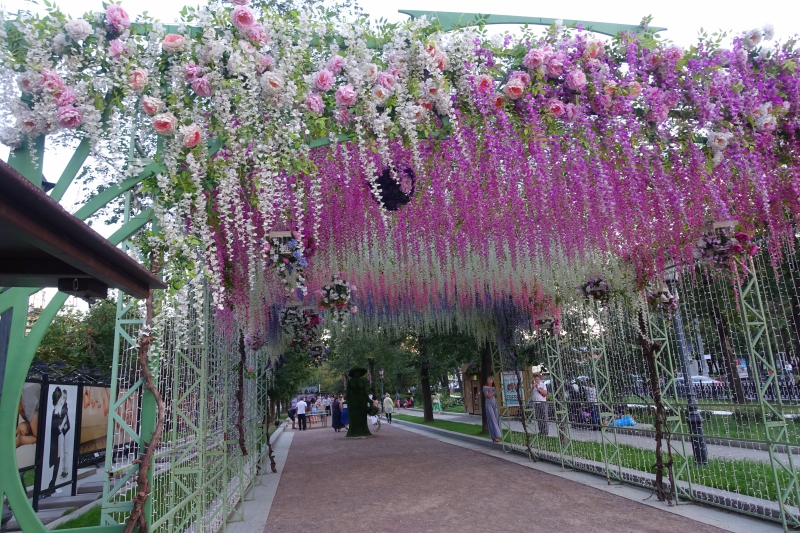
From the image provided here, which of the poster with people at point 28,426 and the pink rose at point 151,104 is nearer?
the pink rose at point 151,104

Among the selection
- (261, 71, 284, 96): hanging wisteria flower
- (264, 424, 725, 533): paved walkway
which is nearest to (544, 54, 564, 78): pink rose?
(261, 71, 284, 96): hanging wisteria flower

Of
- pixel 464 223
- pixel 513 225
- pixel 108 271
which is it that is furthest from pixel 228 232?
pixel 513 225

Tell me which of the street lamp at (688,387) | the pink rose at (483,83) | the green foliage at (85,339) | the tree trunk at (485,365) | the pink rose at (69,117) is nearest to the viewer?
the pink rose at (69,117)

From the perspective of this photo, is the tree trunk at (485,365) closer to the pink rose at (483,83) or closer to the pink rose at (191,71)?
the pink rose at (483,83)

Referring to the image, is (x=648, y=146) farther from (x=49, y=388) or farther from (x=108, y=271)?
(x=49, y=388)

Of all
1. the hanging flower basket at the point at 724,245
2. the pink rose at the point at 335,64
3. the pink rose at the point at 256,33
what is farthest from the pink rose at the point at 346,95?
the hanging flower basket at the point at 724,245

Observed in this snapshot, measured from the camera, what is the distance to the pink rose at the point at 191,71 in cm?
285

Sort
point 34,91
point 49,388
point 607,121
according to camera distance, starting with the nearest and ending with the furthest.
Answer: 1. point 34,91
2. point 607,121
3. point 49,388

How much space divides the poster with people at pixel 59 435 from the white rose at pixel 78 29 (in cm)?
519

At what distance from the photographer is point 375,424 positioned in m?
20.4

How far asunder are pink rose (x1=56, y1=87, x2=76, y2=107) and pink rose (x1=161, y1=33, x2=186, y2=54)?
0.54m

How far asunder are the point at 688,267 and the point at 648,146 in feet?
7.98

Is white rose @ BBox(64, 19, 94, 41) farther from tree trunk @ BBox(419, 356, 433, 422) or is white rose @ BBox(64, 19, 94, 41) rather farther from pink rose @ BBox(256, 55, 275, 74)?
tree trunk @ BBox(419, 356, 433, 422)

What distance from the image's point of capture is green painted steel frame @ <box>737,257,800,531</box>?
443 centimetres
